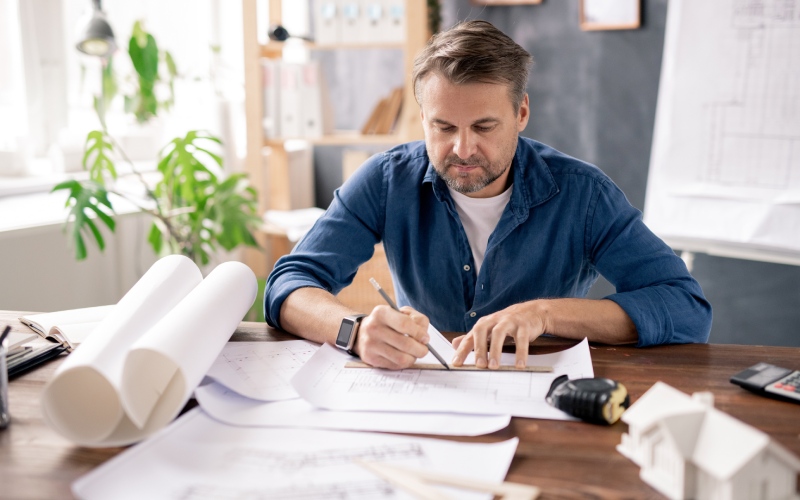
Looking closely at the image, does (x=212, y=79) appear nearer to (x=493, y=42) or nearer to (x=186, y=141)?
(x=186, y=141)

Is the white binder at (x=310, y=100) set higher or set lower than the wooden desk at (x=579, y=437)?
higher

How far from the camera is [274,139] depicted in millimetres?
3258

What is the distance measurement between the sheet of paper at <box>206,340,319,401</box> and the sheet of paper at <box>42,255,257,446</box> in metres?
0.05

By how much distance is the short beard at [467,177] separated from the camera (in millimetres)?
1578

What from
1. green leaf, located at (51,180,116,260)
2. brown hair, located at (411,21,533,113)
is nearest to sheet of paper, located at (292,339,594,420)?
brown hair, located at (411,21,533,113)

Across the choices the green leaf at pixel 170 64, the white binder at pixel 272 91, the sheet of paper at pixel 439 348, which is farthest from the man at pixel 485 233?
the green leaf at pixel 170 64

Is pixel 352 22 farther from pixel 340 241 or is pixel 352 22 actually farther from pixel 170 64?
pixel 340 241

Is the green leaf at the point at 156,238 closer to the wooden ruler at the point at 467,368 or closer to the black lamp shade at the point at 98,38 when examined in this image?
the black lamp shade at the point at 98,38

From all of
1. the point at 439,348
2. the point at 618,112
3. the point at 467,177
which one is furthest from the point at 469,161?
the point at 618,112

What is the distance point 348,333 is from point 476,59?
2.06ft

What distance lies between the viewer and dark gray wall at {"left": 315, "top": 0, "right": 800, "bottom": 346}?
2762mm

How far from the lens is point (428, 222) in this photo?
1.71 metres

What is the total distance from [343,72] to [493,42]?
2249 mm

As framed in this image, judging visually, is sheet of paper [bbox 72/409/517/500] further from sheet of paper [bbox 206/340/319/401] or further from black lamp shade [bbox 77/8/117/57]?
black lamp shade [bbox 77/8/117/57]
